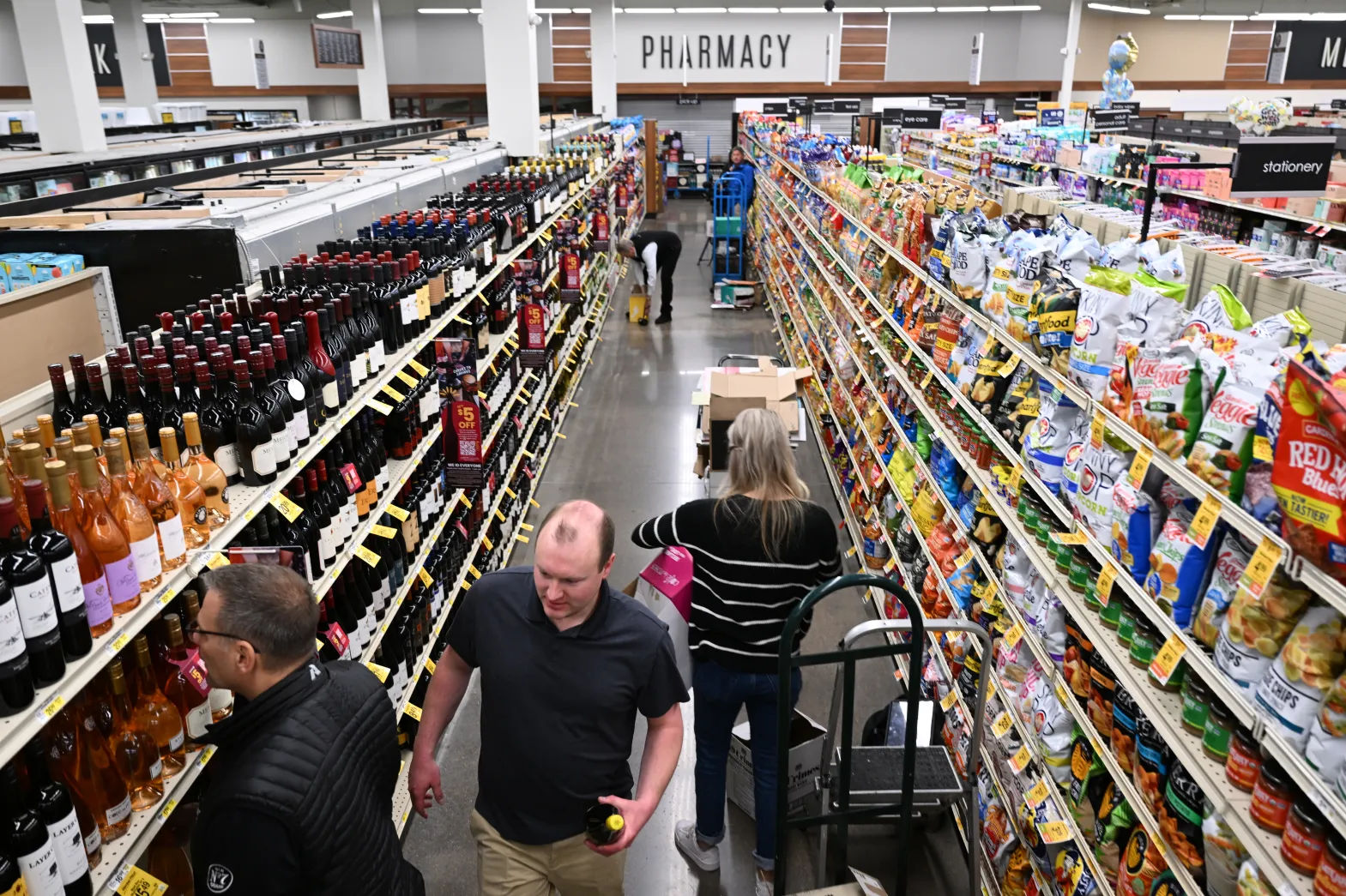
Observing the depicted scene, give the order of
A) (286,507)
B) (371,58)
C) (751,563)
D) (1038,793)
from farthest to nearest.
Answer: (371,58)
(751,563)
(1038,793)
(286,507)

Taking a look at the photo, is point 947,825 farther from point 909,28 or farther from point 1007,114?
point 1007,114

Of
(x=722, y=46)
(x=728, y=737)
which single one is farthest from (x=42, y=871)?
(x=722, y=46)

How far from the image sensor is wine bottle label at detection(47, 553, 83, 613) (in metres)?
1.56

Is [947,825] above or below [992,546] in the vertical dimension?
below

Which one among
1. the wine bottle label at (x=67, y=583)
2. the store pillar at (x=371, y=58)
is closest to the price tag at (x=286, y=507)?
the wine bottle label at (x=67, y=583)

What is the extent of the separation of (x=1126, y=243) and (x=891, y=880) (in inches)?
92.8

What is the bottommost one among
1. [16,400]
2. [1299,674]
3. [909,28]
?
[1299,674]

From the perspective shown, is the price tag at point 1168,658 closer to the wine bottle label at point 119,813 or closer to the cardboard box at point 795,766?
the cardboard box at point 795,766

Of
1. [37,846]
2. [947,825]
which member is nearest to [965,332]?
[947,825]

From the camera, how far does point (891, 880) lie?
3.28 metres

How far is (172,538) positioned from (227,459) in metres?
0.46

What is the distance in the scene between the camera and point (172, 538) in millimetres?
1923

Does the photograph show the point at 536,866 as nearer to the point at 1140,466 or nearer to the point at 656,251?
the point at 1140,466

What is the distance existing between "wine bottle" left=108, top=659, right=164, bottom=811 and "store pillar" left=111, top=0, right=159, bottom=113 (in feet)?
51.4
